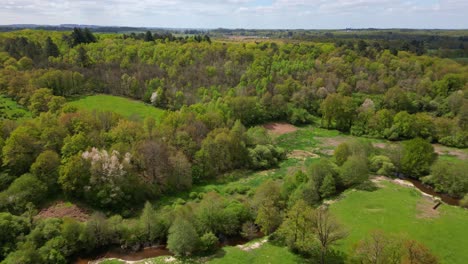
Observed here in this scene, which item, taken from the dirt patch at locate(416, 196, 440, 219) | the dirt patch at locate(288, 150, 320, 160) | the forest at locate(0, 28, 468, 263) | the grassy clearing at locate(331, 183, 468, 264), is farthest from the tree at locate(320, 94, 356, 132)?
the dirt patch at locate(416, 196, 440, 219)

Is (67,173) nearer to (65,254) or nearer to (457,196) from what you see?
(65,254)

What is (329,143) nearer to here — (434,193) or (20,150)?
(434,193)

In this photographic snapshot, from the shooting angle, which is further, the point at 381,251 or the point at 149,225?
the point at 149,225

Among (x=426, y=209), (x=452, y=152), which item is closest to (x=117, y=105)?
(x=426, y=209)

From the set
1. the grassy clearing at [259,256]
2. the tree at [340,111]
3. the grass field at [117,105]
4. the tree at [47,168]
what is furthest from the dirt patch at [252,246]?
the grass field at [117,105]

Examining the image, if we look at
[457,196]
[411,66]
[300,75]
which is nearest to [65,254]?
[457,196]

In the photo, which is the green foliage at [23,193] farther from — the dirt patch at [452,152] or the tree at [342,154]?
the dirt patch at [452,152]

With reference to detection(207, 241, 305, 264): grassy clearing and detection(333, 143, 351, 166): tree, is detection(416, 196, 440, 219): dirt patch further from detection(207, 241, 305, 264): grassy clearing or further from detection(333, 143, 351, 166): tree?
detection(207, 241, 305, 264): grassy clearing
